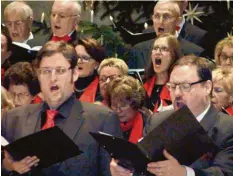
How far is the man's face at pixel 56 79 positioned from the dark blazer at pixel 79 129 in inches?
3.7

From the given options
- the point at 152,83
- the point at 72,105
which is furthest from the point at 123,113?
the point at 72,105

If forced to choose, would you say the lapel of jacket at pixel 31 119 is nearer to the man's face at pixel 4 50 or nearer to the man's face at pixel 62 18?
the man's face at pixel 4 50

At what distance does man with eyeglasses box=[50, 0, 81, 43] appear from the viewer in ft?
23.0

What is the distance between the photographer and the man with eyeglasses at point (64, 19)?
702 centimetres

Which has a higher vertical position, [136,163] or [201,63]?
[201,63]

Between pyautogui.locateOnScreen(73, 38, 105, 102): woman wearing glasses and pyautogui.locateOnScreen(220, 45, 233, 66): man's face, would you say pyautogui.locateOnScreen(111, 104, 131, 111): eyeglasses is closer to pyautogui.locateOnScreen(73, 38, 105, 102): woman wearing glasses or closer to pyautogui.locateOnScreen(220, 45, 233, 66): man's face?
pyautogui.locateOnScreen(73, 38, 105, 102): woman wearing glasses

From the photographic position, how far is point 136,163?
4266mm

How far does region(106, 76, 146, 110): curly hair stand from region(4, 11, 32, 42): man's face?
192 centimetres

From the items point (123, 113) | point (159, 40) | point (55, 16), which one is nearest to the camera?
point (123, 113)

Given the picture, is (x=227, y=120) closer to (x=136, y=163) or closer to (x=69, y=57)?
(x=136, y=163)

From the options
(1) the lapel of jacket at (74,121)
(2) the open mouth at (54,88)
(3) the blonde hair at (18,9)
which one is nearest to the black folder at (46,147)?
(1) the lapel of jacket at (74,121)

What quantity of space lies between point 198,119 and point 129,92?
122 cm

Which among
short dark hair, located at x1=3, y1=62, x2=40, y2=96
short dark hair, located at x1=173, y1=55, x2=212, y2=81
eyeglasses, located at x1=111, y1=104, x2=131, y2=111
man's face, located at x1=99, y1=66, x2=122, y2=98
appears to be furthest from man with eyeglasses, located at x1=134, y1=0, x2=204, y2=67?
short dark hair, located at x1=173, y1=55, x2=212, y2=81

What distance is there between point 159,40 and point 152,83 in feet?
1.14
